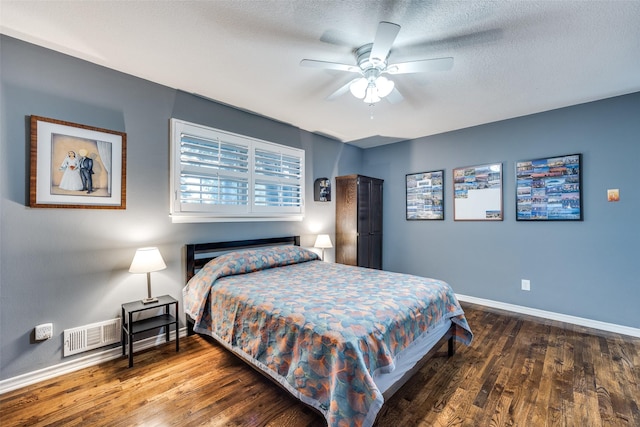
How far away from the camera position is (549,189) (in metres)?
3.28

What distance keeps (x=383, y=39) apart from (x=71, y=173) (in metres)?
2.61

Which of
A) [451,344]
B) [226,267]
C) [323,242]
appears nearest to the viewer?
[451,344]

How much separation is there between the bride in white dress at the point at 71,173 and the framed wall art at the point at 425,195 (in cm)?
420

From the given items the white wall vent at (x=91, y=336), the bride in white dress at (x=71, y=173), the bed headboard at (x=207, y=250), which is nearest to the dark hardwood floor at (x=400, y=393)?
the white wall vent at (x=91, y=336)

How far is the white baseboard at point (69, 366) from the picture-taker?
195 centimetres

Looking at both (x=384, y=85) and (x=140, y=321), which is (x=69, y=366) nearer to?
(x=140, y=321)

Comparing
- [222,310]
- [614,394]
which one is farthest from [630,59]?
[222,310]

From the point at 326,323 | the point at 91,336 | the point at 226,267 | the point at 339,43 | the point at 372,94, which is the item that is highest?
the point at 339,43

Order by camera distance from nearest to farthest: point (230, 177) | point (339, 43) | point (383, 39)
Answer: point (383, 39) < point (339, 43) < point (230, 177)

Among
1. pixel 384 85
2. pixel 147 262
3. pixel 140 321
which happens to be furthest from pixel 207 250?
pixel 384 85

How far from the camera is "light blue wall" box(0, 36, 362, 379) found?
197cm

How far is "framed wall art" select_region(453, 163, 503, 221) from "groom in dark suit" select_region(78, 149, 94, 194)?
4338mm

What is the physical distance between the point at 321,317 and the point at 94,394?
1.75 m

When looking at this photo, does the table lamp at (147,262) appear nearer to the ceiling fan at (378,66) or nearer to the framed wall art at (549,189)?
the ceiling fan at (378,66)
